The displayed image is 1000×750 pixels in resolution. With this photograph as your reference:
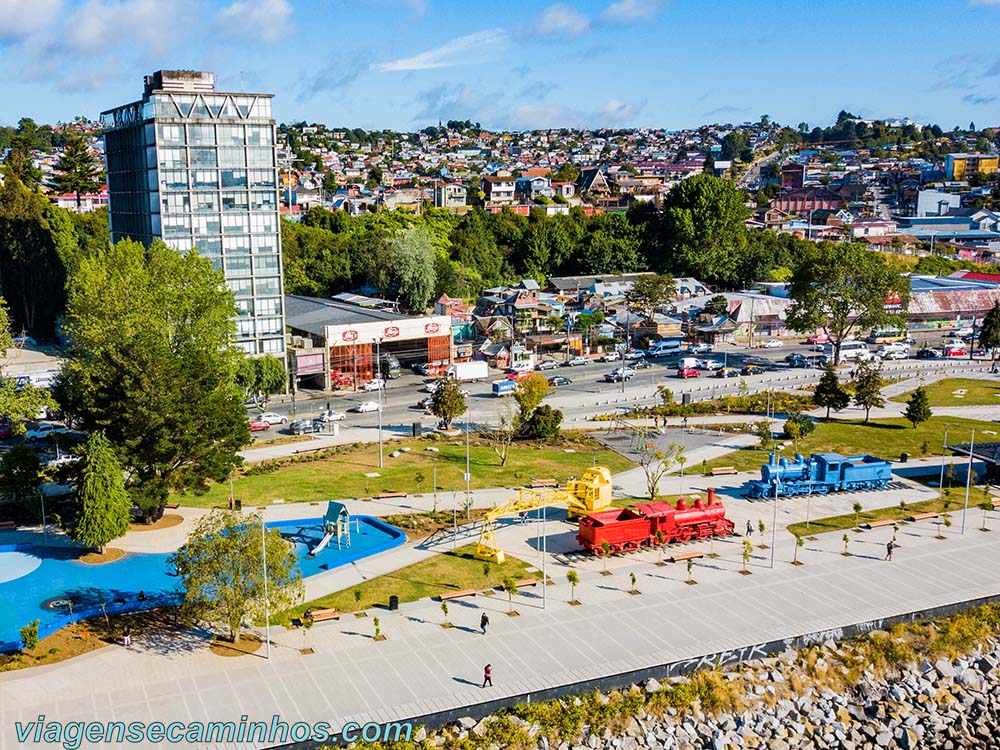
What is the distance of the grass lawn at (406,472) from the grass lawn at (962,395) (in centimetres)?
2587

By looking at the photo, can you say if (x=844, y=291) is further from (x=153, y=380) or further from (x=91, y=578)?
(x=91, y=578)

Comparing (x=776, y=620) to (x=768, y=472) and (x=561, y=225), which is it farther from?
(x=561, y=225)

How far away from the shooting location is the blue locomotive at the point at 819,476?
39.7 metres

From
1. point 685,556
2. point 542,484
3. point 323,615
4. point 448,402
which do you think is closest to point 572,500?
point 685,556

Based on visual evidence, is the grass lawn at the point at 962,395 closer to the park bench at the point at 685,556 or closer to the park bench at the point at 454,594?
the park bench at the point at 685,556

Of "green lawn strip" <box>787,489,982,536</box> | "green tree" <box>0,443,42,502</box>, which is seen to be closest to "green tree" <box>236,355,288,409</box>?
"green tree" <box>0,443,42,502</box>

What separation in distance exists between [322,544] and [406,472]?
9.90 metres

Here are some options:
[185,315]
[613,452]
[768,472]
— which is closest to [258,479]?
[185,315]

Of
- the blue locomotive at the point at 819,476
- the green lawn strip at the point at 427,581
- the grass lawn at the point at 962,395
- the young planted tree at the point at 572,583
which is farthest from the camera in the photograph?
the grass lawn at the point at 962,395

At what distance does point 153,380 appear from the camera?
112 ft

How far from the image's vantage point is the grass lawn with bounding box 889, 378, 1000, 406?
191 ft

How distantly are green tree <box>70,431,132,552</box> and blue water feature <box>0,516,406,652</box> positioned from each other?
131 centimetres

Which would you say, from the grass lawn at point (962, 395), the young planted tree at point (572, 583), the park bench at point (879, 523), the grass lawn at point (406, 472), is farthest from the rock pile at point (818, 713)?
the grass lawn at point (962, 395)

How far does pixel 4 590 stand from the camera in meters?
29.4
